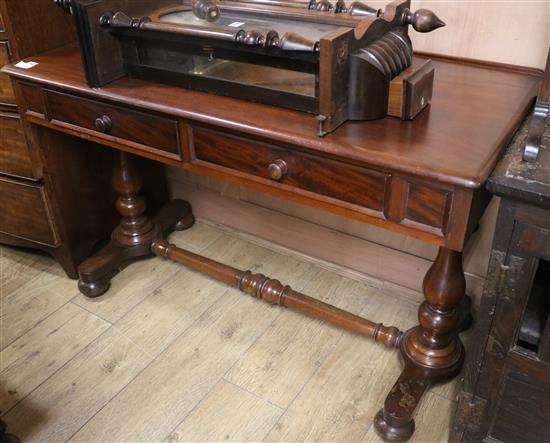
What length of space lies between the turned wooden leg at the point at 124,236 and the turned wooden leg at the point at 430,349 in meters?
1.00

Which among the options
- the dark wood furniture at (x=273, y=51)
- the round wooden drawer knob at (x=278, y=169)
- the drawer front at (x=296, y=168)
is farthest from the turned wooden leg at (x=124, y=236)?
the round wooden drawer knob at (x=278, y=169)

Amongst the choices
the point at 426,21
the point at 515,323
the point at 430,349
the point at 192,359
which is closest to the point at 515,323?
the point at 515,323

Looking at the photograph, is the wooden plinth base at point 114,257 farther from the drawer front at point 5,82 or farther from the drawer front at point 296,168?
the drawer front at point 296,168

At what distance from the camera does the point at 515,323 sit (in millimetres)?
1149

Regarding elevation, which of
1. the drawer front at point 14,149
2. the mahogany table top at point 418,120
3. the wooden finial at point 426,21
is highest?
the wooden finial at point 426,21

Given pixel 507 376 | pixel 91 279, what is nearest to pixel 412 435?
pixel 507 376

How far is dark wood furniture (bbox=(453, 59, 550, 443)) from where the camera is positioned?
102 centimetres

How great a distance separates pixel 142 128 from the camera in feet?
4.79

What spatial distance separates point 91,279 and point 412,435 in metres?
1.14

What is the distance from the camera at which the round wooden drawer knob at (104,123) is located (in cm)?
150

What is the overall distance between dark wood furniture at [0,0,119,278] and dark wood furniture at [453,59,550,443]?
4.36 ft

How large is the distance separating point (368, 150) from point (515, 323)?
0.44m

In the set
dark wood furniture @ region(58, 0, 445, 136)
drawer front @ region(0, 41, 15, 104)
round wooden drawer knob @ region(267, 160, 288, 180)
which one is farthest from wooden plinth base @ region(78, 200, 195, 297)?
round wooden drawer knob @ region(267, 160, 288, 180)

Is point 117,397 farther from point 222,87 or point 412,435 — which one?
point 222,87
